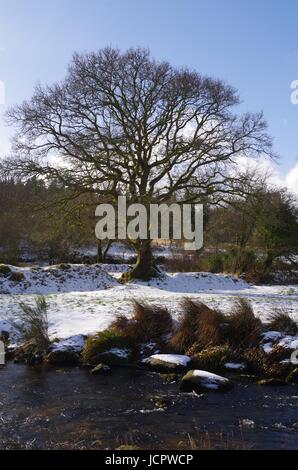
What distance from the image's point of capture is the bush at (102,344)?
12.6 meters

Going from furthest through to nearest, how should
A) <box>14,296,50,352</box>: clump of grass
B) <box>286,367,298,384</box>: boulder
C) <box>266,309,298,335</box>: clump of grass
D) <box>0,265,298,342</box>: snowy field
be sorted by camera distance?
<box>0,265,298,342</box>: snowy field
<box>266,309,298,335</box>: clump of grass
<box>14,296,50,352</box>: clump of grass
<box>286,367,298,384</box>: boulder

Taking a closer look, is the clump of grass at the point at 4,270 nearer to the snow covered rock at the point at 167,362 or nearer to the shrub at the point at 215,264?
the snow covered rock at the point at 167,362

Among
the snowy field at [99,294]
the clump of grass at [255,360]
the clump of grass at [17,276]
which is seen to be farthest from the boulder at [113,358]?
the clump of grass at [17,276]

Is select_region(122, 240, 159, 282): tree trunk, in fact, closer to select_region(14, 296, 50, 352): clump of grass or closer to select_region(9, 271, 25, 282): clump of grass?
select_region(9, 271, 25, 282): clump of grass

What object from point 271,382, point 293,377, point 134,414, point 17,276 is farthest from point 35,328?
point 17,276

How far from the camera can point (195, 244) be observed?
1528 inches

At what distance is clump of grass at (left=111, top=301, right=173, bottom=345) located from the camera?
13508 millimetres

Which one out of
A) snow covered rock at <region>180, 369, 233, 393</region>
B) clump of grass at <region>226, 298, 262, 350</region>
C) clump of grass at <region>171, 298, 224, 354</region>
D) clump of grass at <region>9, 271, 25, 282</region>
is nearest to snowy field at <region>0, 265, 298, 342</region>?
clump of grass at <region>9, 271, 25, 282</region>

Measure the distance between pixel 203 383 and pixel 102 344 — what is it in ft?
11.4

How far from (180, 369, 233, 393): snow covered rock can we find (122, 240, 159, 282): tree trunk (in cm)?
1706

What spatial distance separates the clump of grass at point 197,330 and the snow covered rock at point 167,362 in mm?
653

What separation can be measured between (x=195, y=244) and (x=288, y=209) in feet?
25.8

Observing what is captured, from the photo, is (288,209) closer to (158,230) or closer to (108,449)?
(158,230)

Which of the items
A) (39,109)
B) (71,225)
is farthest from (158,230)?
(39,109)
